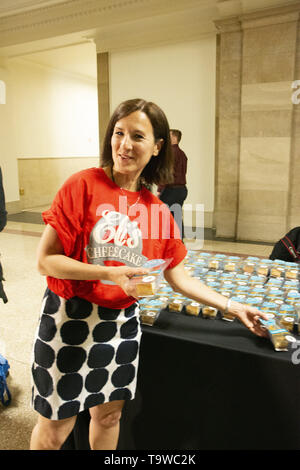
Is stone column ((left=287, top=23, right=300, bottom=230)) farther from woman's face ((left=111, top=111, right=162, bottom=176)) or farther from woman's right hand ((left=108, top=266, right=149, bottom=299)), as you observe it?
woman's right hand ((left=108, top=266, right=149, bottom=299))

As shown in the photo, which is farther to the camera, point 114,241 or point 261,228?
point 261,228

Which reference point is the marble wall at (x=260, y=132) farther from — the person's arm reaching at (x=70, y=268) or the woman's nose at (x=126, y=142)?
the person's arm reaching at (x=70, y=268)

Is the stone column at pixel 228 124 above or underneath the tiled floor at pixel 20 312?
above

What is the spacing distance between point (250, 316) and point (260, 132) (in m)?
5.83

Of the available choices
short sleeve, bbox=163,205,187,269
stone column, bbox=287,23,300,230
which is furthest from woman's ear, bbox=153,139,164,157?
stone column, bbox=287,23,300,230

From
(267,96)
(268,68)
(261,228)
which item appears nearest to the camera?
(268,68)

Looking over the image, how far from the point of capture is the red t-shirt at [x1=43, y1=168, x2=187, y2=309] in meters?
1.26

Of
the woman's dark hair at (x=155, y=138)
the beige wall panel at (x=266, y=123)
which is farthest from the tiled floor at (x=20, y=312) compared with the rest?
the beige wall panel at (x=266, y=123)

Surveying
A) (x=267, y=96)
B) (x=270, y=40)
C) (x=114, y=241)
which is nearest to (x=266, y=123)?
(x=267, y=96)

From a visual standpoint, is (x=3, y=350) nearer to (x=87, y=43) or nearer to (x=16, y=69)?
(x=87, y=43)

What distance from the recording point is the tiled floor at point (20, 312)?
2.29 m

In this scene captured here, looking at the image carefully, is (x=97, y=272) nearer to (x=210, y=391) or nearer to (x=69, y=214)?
(x=69, y=214)

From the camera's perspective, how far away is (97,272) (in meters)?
1.19

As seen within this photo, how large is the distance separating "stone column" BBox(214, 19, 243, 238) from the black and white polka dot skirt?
6.05 m
